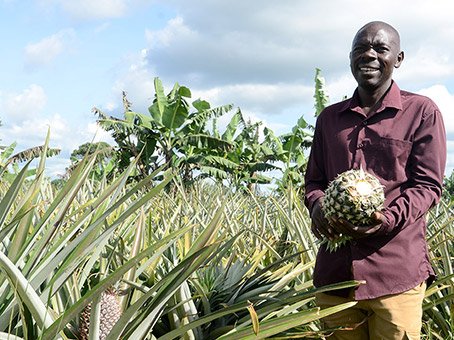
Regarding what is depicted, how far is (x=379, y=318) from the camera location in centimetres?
242

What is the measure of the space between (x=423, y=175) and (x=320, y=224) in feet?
1.39

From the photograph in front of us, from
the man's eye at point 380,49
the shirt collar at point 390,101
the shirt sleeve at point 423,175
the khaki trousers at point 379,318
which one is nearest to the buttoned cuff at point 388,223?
the shirt sleeve at point 423,175

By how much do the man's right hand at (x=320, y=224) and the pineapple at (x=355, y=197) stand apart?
9cm

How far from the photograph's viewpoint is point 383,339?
7.95 feet

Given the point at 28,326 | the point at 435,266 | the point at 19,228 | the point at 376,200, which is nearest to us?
the point at 28,326

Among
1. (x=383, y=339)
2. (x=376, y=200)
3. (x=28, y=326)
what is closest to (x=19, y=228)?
(x=28, y=326)

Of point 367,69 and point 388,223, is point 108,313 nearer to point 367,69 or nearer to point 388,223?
point 388,223

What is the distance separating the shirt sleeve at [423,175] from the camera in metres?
2.26

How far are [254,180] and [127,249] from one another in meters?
14.7

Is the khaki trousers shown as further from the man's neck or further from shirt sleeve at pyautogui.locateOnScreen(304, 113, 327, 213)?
the man's neck

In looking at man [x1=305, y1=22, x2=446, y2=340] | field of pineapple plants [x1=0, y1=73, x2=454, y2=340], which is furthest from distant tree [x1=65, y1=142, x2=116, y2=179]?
man [x1=305, y1=22, x2=446, y2=340]

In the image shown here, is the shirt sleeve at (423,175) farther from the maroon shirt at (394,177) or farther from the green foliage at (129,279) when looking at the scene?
the green foliage at (129,279)

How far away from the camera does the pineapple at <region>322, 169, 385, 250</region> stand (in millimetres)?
2139

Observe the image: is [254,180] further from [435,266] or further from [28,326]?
[28,326]
